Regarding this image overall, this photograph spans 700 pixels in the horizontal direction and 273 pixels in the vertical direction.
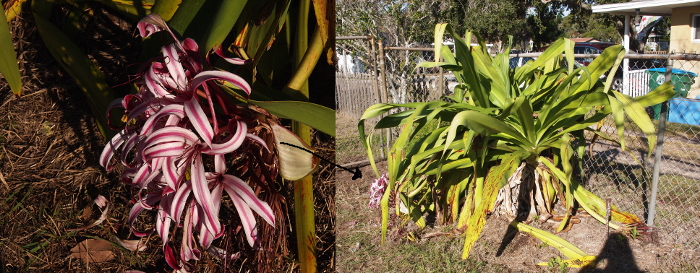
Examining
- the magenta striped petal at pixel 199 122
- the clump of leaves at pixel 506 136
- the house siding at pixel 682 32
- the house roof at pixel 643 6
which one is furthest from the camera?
the house siding at pixel 682 32

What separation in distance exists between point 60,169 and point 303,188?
357 millimetres

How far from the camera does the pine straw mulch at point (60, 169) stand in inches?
16.0

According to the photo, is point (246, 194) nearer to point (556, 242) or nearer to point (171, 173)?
point (171, 173)

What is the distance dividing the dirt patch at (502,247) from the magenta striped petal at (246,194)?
32.5 inches

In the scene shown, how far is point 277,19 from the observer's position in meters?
0.27

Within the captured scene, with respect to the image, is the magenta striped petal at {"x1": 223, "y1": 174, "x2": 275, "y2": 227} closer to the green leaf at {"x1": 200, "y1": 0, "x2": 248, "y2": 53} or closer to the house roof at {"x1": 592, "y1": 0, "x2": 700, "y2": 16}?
the green leaf at {"x1": 200, "y1": 0, "x2": 248, "y2": 53}

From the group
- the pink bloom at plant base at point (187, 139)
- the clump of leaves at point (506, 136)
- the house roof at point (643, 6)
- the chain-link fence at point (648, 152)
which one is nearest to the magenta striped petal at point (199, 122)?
the pink bloom at plant base at point (187, 139)

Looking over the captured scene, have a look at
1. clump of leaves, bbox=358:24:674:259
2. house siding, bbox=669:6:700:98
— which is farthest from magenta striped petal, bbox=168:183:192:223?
house siding, bbox=669:6:700:98

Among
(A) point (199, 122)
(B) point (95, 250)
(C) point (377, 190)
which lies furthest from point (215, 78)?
(C) point (377, 190)

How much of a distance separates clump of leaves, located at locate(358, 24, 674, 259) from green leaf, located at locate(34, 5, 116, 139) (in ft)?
1.58

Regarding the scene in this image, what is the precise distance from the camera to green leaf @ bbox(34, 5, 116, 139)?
0.98ft

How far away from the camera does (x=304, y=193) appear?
0.28 meters

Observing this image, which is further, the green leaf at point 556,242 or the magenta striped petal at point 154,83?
the green leaf at point 556,242

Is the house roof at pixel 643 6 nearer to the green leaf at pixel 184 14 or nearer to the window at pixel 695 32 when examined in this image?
the window at pixel 695 32
